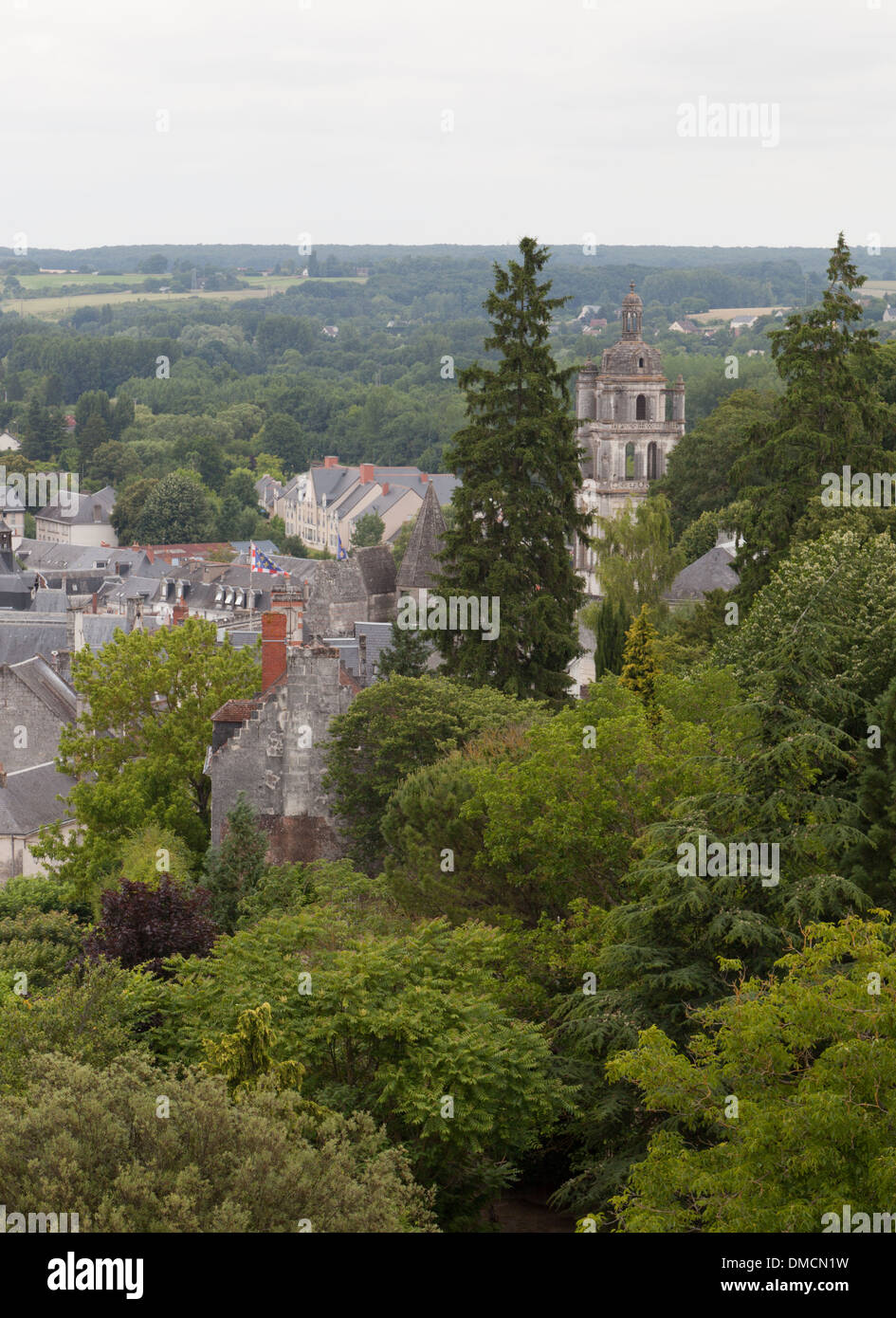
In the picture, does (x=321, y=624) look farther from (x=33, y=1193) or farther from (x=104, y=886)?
(x=33, y=1193)

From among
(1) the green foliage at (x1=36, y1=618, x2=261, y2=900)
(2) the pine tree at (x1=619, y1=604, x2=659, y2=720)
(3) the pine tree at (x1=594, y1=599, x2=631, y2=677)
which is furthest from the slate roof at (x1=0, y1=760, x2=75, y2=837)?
(2) the pine tree at (x1=619, y1=604, x2=659, y2=720)

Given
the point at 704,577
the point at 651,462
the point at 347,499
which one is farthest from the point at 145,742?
the point at 347,499

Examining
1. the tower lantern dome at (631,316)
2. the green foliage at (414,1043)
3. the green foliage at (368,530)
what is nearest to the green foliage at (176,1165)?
the green foliage at (414,1043)

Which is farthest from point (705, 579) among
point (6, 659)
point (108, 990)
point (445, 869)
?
point (108, 990)

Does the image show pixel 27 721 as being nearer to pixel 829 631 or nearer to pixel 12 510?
pixel 829 631

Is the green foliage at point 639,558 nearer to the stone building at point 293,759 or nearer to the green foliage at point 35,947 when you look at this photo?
the stone building at point 293,759

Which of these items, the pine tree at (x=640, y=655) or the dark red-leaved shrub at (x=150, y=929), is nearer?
the dark red-leaved shrub at (x=150, y=929)
